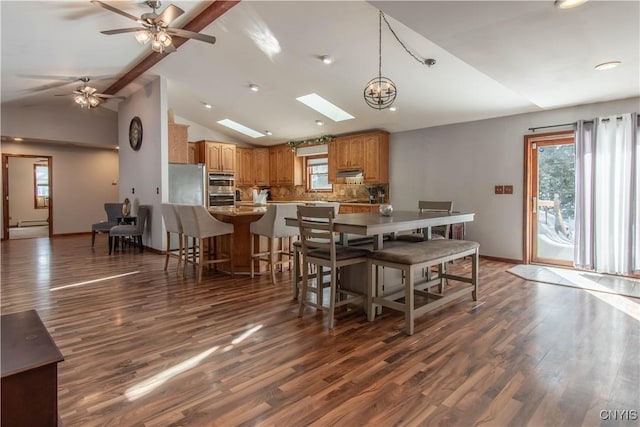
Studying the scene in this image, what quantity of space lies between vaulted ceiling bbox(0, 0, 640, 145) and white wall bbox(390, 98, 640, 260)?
0.74ft

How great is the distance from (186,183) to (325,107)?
9.76 feet

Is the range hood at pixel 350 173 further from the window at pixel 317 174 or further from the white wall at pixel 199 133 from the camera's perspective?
the white wall at pixel 199 133

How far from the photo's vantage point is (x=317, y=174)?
8.97 meters

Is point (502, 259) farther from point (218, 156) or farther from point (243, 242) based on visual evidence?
point (218, 156)

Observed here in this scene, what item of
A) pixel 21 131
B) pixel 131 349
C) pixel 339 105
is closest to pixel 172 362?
pixel 131 349

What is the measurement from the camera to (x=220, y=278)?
4.50 metres

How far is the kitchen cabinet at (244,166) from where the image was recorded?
9.19m

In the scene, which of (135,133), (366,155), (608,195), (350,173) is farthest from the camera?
(350,173)

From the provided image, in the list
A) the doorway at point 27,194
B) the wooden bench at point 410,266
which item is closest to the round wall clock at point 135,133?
the doorway at point 27,194

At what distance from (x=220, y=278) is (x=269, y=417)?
2.97 m

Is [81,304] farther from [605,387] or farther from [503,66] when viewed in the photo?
[503,66]

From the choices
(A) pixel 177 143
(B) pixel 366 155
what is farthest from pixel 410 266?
(A) pixel 177 143

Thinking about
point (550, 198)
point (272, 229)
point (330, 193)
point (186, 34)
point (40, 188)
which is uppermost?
point (186, 34)

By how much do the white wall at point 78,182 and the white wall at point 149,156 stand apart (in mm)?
2497
